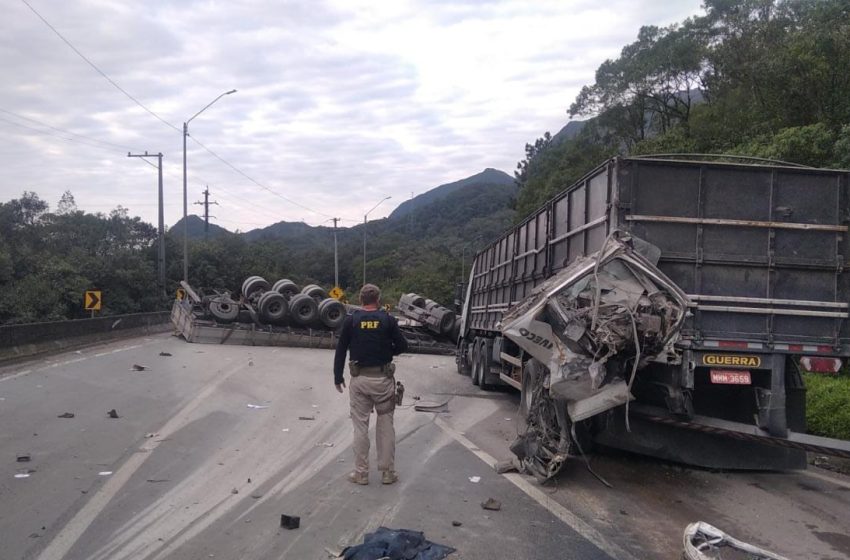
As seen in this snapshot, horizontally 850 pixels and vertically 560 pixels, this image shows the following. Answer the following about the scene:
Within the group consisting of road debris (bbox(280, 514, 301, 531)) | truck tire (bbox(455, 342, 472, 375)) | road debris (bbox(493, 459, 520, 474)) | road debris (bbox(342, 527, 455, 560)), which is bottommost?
truck tire (bbox(455, 342, 472, 375))

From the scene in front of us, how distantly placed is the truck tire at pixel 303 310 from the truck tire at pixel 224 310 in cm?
188

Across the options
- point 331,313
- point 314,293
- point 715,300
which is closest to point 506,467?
point 715,300

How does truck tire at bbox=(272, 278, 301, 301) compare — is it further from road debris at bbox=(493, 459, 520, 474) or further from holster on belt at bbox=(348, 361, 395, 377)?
holster on belt at bbox=(348, 361, 395, 377)

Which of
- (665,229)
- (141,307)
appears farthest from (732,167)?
(141,307)

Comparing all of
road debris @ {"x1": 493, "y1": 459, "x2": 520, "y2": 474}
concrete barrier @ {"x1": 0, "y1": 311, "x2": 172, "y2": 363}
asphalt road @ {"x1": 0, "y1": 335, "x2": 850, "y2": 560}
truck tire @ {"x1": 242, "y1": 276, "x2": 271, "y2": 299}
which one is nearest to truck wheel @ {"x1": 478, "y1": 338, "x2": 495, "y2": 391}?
asphalt road @ {"x1": 0, "y1": 335, "x2": 850, "y2": 560}

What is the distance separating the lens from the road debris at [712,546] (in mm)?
5051

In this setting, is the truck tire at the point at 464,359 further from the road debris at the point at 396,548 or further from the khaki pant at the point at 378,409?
the road debris at the point at 396,548

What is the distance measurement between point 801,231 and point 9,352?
1748cm

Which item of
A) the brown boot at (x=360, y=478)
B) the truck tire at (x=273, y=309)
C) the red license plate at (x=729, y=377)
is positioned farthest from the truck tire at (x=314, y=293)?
the red license plate at (x=729, y=377)

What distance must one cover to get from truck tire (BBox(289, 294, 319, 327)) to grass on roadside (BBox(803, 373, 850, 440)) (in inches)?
720

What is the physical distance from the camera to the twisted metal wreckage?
265 inches

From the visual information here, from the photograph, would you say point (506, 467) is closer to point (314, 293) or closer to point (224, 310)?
point (224, 310)

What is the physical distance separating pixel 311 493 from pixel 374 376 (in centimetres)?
122

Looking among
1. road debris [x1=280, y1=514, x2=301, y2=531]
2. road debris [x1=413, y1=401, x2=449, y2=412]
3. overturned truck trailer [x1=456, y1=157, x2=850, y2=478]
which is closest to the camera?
road debris [x1=280, y1=514, x2=301, y2=531]
